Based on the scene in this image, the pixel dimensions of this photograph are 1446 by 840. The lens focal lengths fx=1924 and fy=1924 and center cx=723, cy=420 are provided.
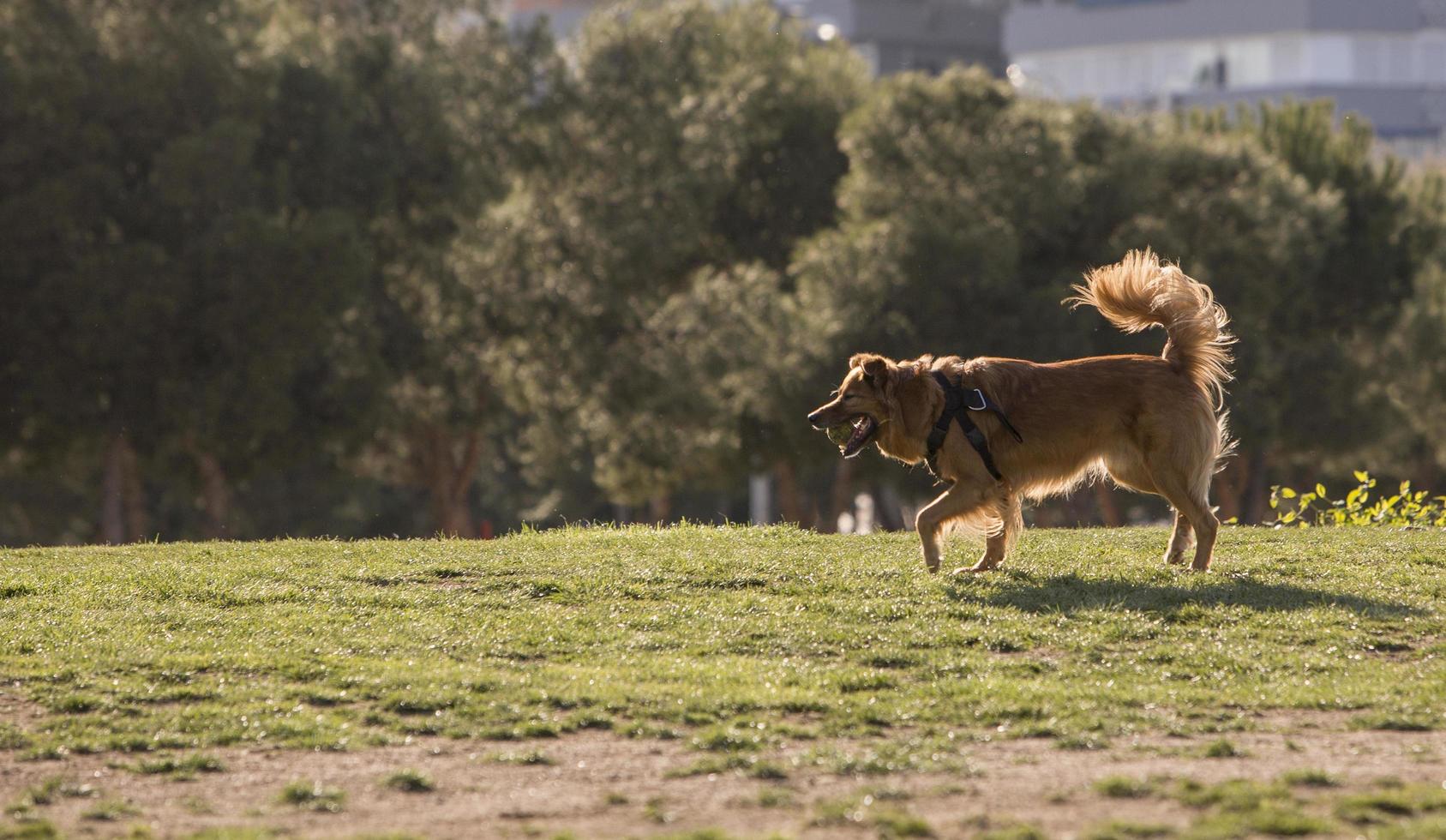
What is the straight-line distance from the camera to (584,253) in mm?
42781

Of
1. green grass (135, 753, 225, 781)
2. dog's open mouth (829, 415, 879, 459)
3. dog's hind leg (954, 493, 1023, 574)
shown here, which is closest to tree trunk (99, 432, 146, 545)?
dog's open mouth (829, 415, 879, 459)

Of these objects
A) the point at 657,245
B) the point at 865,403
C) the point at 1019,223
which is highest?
the point at 1019,223

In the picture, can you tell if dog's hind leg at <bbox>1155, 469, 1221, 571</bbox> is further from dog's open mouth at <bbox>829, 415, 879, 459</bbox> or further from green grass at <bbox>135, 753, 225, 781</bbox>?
green grass at <bbox>135, 753, 225, 781</bbox>

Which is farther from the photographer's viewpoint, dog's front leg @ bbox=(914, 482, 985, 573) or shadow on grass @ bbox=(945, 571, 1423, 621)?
dog's front leg @ bbox=(914, 482, 985, 573)

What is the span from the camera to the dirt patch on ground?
699cm

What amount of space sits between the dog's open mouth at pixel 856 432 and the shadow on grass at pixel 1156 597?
1216mm

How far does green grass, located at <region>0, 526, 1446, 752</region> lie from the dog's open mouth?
0.81 metres

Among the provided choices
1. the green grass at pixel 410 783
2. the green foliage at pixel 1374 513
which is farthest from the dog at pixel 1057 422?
the green grass at pixel 410 783

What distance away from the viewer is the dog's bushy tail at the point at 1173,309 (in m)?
12.5

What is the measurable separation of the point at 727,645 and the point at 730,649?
0.07 metres

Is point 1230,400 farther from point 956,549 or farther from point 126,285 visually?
point 956,549

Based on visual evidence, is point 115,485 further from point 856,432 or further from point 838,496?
point 856,432

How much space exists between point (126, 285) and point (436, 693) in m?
27.7

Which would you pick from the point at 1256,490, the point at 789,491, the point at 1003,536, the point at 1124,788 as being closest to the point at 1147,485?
the point at 1003,536
